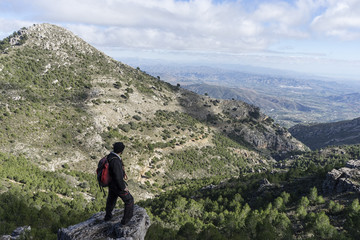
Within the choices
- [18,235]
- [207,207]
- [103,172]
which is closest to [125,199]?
[103,172]

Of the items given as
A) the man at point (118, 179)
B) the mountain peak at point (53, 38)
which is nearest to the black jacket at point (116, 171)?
the man at point (118, 179)

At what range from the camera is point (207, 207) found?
40.0 metres

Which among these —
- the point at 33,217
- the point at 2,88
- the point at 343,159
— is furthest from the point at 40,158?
the point at 343,159

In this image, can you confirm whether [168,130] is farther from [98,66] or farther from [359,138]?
[359,138]

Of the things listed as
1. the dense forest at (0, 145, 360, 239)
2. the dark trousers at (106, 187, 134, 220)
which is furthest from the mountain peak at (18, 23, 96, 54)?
the dark trousers at (106, 187, 134, 220)

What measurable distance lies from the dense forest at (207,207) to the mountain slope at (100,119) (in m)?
11.6

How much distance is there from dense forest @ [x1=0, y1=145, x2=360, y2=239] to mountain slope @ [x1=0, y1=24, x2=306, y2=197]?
11.6 m

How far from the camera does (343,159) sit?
98750mm

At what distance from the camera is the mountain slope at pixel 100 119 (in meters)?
61.9

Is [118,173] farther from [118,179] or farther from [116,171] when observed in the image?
[118,179]

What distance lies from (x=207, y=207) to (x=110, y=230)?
31.9 meters

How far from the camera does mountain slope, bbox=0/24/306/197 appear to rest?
61.9 m

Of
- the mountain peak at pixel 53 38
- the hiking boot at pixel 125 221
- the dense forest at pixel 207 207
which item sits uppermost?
the mountain peak at pixel 53 38

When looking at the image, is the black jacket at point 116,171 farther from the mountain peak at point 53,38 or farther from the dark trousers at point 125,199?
the mountain peak at point 53,38
